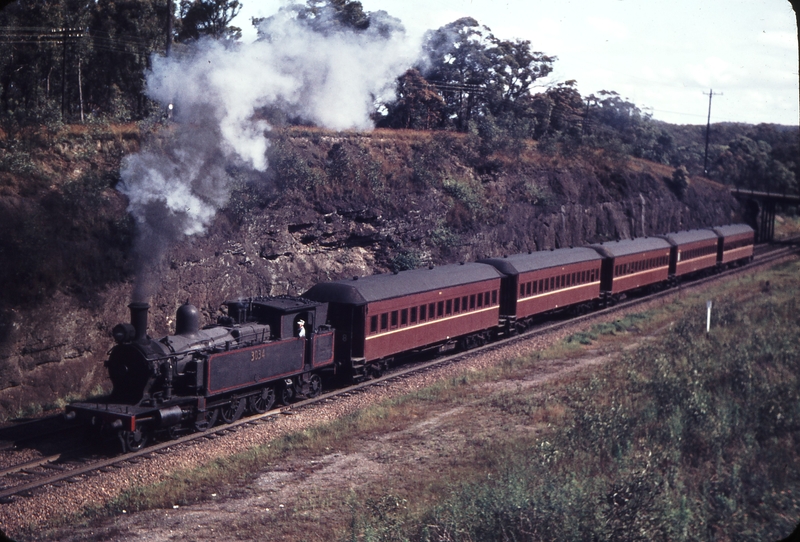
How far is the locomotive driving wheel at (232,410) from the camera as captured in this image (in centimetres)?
1634

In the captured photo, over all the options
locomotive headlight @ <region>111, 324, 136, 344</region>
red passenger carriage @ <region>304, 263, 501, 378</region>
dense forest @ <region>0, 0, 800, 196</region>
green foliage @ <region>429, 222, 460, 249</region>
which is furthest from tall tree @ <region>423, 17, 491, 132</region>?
locomotive headlight @ <region>111, 324, 136, 344</region>

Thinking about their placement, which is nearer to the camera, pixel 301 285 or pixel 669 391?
pixel 669 391

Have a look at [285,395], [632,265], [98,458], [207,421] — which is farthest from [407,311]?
[632,265]

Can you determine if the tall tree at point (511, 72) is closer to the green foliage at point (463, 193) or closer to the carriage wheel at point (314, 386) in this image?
the green foliage at point (463, 193)

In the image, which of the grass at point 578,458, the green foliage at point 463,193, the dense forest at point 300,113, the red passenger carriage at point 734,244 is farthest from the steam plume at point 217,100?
the red passenger carriage at point 734,244

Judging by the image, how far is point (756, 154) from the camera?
84.4 m

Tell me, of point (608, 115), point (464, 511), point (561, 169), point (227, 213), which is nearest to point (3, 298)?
point (227, 213)

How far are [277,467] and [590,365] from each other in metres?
11.7

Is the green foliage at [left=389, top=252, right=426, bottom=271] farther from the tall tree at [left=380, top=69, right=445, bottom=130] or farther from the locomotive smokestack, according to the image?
the locomotive smokestack

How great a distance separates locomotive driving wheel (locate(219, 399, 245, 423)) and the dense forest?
956 centimetres

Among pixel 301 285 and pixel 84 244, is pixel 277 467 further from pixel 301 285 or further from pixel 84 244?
pixel 301 285

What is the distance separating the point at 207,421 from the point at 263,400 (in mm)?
1637

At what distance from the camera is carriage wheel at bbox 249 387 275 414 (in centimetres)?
1706

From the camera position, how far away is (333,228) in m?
29.9
